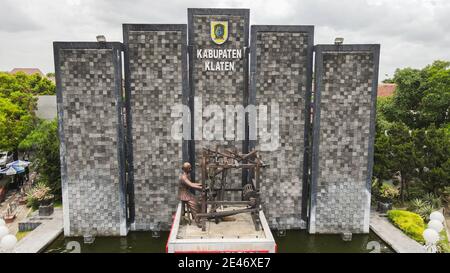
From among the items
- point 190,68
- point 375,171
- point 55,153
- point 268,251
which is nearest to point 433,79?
point 375,171

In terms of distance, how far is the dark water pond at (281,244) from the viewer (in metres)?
14.6

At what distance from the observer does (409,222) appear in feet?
52.6

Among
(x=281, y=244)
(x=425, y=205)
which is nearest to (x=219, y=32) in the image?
(x=281, y=244)

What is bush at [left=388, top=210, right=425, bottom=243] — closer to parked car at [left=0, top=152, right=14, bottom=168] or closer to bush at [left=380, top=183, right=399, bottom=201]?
bush at [left=380, top=183, right=399, bottom=201]

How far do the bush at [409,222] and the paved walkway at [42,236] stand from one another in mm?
16885

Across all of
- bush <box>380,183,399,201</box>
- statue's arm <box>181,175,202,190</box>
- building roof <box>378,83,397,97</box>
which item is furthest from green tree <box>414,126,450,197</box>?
building roof <box>378,83,397,97</box>

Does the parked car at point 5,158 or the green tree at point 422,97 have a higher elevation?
the green tree at point 422,97

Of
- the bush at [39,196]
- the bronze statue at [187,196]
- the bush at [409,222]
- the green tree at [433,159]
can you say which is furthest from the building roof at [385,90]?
the bush at [39,196]

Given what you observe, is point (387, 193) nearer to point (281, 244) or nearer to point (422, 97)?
point (281, 244)

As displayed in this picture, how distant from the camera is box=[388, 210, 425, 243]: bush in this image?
15398mm

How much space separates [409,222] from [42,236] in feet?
58.7

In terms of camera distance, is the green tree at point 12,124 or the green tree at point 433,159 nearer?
the green tree at point 433,159

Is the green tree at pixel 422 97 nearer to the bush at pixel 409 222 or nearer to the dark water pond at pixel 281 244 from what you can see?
the bush at pixel 409 222

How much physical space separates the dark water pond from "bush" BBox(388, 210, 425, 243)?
1.49 meters
